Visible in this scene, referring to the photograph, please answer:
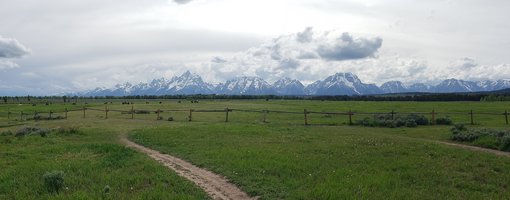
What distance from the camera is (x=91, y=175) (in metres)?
13.8

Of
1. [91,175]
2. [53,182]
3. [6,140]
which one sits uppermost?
[53,182]

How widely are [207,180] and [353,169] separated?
5227mm

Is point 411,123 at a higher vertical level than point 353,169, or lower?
lower

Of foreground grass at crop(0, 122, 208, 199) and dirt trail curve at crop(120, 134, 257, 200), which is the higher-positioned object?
foreground grass at crop(0, 122, 208, 199)

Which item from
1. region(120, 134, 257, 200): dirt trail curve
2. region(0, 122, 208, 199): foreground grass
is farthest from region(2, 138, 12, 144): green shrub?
region(120, 134, 257, 200): dirt trail curve

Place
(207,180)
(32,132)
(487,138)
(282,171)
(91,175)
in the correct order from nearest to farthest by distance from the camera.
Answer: (207,180) → (91,175) → (282,171) → (487,138) → (32,132)

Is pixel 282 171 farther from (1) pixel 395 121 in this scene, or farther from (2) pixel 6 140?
(1) pixel 395 121

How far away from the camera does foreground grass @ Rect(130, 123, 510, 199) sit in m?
11.5

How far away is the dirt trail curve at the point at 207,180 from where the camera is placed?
457 inches

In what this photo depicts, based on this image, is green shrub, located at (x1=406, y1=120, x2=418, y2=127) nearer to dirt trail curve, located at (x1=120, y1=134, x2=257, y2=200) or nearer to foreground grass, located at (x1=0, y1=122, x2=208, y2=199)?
dirt trail curve, located at (x1=120, y1=134, x2=257, y2=200)

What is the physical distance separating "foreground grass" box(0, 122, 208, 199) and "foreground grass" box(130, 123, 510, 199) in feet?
7.14

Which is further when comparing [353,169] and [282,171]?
[353,169]

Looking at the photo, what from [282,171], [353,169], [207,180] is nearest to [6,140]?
[207,180]

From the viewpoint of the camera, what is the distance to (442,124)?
40.6 m
